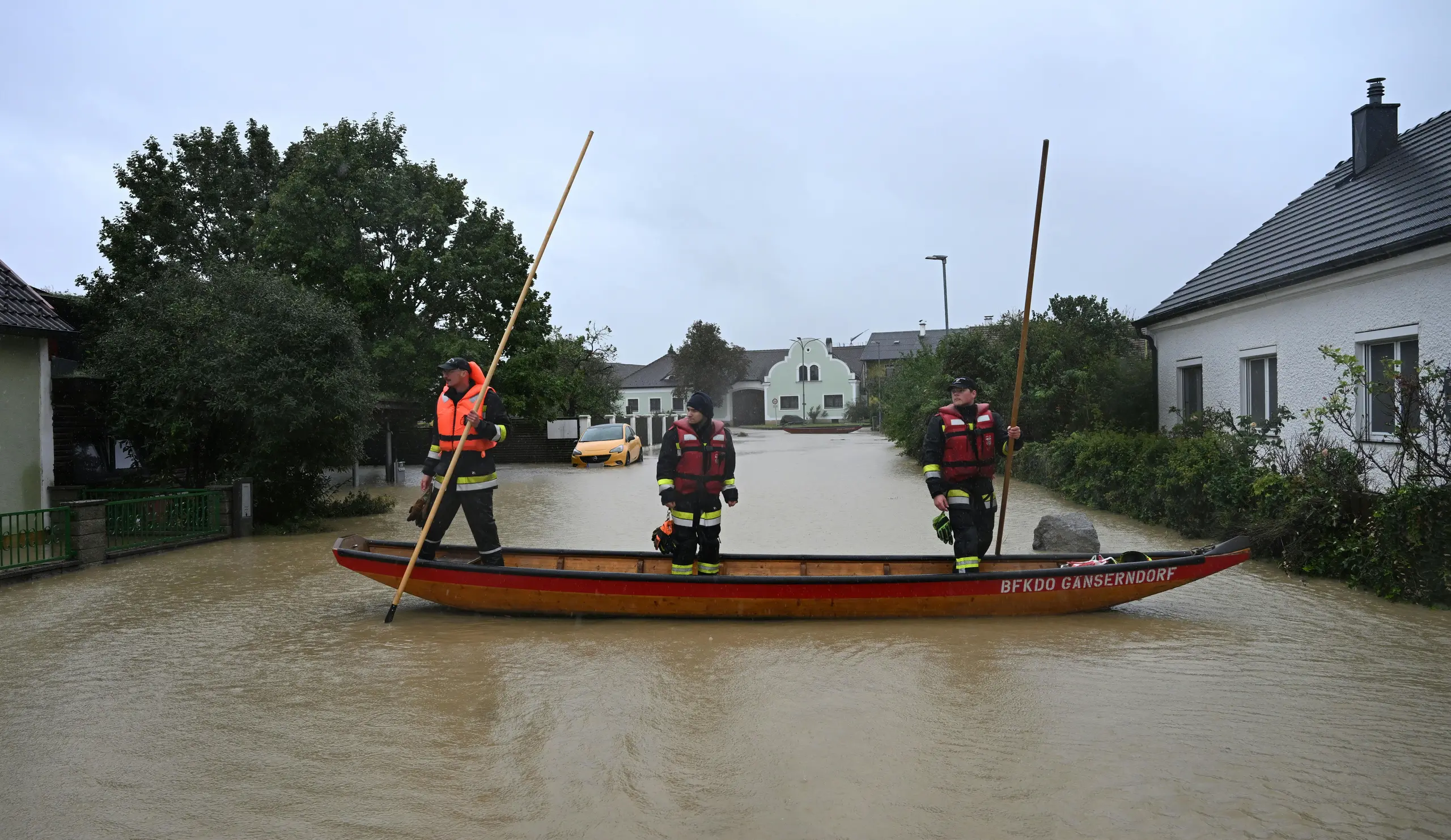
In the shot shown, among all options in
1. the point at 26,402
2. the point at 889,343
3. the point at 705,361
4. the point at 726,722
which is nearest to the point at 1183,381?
the point at 726,722

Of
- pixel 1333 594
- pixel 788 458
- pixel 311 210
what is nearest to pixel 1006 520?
pixel 1333 594

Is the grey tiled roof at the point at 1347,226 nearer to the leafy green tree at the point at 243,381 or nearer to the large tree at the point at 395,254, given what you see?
the leafy green tree at the point at 243,381

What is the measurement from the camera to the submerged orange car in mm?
29609

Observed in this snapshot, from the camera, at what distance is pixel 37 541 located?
11.3m

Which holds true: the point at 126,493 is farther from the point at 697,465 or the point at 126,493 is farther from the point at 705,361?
the point at 705,361

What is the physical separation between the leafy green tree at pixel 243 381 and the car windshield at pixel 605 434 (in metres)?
15.2

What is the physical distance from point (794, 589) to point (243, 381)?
982 centimetres

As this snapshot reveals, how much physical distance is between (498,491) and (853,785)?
17776 millimetres

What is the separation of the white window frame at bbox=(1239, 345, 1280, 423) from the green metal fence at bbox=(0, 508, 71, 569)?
15.2 meters

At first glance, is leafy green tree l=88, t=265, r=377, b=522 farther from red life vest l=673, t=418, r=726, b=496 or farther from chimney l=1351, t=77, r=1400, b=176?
chimney l=1351, t=77, r=1400, b=176

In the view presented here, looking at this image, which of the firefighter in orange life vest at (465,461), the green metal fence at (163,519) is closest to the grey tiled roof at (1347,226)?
the firefighter in orange life vest at (465,461)

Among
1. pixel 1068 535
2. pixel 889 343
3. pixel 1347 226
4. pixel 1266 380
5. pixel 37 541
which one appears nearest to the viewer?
pixel 1068 535

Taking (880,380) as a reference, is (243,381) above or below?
below

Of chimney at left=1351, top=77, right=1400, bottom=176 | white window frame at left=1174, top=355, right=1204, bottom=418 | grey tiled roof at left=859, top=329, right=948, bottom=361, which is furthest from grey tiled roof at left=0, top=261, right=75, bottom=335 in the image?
grey tiled roof at left=859, top=329, right=948, bottom=361
